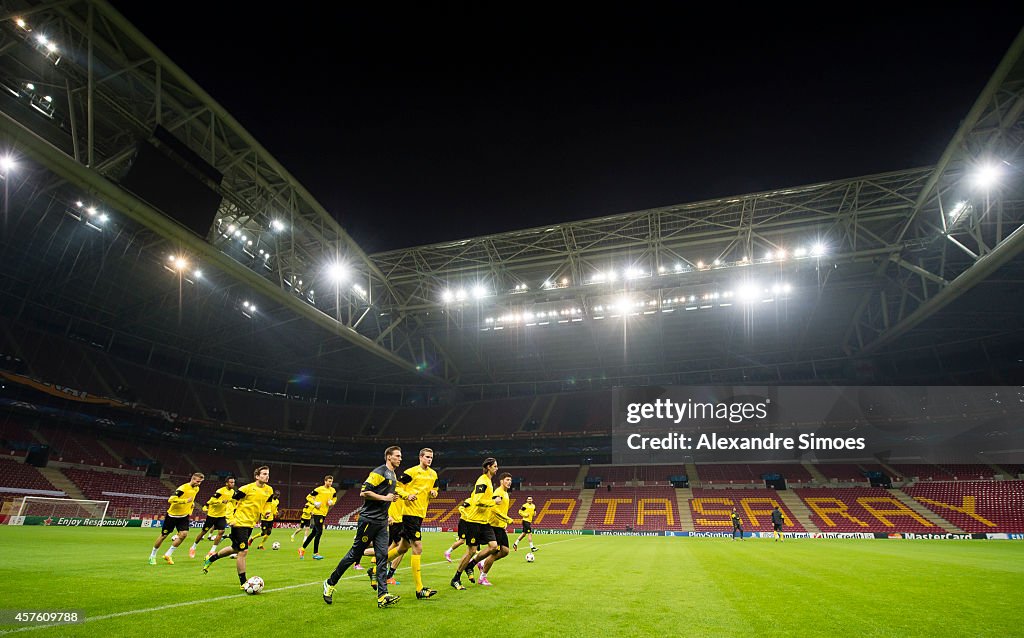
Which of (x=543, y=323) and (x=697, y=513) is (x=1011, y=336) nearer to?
(x=697, y=513)

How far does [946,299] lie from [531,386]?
116 ft

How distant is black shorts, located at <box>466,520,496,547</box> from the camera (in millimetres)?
8164

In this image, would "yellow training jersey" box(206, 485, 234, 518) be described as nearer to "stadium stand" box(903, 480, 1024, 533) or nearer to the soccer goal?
the soccer goal

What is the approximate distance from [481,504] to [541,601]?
204cm

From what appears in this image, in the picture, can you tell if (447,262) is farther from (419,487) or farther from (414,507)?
(419,487)

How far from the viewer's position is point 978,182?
1748cm

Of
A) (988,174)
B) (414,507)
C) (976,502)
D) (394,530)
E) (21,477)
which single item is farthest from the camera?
(976,502)

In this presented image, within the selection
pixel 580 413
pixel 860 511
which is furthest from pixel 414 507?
pixel 580 413

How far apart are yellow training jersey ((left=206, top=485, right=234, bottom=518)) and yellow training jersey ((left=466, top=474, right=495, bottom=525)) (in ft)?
19.4

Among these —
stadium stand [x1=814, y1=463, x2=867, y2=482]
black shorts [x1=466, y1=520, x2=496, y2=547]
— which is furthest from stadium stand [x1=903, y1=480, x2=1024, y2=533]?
black shorts [x1=466, y1=520, x2=496, y2=547]

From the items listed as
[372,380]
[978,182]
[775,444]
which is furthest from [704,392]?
[372,380]

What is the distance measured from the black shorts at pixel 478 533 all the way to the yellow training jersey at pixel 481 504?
2.6 inches

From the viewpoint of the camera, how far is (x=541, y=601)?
6.54m

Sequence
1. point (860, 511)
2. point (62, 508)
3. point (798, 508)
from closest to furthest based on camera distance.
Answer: point (62, 508) → point (860, 511) → point (798, 508)
